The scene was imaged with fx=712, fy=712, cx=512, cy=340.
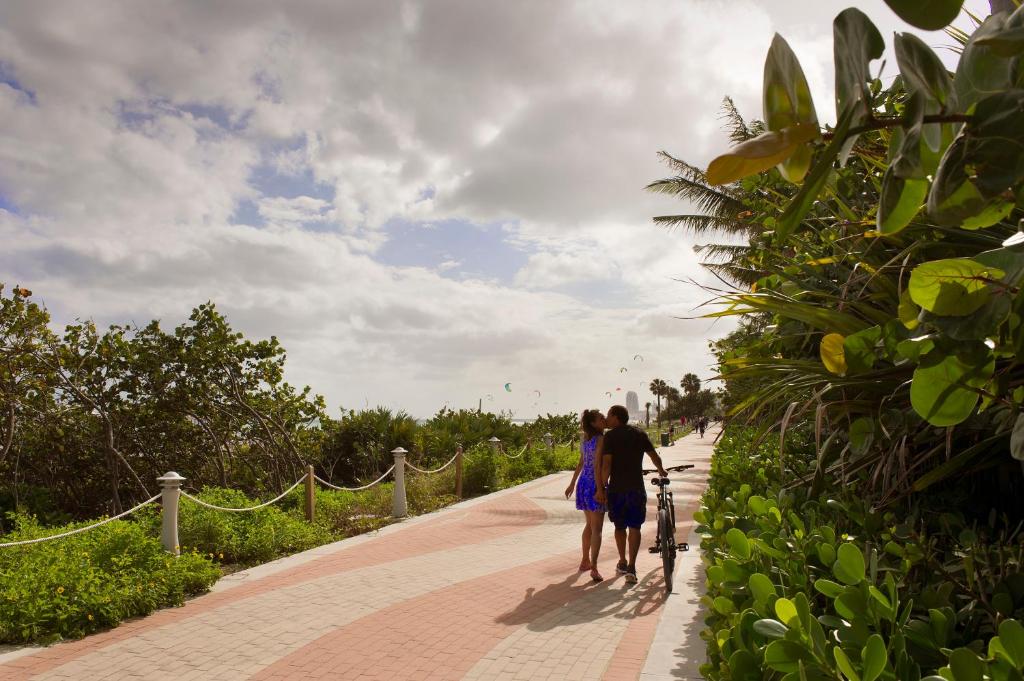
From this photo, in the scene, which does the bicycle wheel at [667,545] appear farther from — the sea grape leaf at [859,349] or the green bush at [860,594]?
the sea grape leaf at [859,349]

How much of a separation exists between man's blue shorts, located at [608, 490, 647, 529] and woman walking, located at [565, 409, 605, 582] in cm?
16

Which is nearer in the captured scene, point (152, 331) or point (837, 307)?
point (837, 307)

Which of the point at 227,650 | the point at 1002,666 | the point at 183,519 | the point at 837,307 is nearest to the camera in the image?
the point at 1002,666

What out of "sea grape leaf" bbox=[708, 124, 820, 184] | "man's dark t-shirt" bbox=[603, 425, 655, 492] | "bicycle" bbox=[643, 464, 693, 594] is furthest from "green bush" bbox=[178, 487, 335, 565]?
"sea grape leaf" bbox=[708, 124, 820, 184]

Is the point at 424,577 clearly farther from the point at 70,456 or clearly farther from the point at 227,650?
the point at 70,456

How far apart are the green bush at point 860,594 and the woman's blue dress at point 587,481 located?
4.81 metres

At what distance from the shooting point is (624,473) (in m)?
7.40

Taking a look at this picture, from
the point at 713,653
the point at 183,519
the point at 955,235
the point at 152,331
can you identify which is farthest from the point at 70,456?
the point at 955,235

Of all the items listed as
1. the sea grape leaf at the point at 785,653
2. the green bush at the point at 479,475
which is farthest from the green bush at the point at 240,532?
the sea grape leaf at the point at 785,653

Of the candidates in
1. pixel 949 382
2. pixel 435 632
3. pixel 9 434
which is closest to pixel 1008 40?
pixel 949 382

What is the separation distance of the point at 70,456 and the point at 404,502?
587 cm

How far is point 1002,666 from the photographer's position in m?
1.09

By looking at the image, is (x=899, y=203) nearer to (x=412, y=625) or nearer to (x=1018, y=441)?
(x=1018, y=441)

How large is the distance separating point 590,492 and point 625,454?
2.99ft
